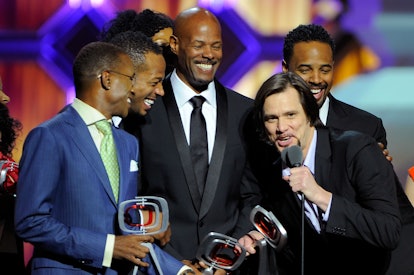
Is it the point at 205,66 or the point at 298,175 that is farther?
the point at 205,66

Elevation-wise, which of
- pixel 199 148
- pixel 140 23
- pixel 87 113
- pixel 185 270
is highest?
pixel 140 23

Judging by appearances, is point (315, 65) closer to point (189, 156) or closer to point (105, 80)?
point (189, 156)

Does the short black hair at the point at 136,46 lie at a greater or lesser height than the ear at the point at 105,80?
greater

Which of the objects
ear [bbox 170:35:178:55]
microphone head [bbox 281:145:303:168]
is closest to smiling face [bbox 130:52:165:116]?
ear [bbox 170:35:178:55]

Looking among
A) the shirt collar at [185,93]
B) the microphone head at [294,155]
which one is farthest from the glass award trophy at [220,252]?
the shirt collar at [185,93]

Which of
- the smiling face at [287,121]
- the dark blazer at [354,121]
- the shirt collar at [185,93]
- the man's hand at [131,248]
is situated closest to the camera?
the man's hand at [131,248]

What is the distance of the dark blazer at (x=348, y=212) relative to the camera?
311 centimetres

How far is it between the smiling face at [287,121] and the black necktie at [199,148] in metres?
0.36

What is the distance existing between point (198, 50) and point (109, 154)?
81cm

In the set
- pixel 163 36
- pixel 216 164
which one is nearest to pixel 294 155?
pixel 216 164

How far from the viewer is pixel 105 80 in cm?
315

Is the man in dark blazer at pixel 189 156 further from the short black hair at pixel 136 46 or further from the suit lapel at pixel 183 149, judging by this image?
the short black hair at pixel 136 46

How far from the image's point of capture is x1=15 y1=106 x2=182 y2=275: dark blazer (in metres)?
2.92

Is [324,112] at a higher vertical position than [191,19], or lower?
lower
